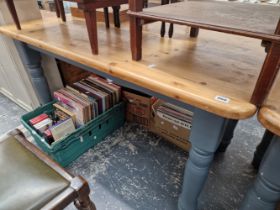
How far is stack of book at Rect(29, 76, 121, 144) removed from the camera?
3.83ft

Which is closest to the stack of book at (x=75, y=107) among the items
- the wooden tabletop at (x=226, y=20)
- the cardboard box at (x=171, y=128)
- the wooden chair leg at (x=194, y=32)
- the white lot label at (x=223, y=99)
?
the cardboard box at (x=171, y=128)

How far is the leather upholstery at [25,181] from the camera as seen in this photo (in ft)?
1.94

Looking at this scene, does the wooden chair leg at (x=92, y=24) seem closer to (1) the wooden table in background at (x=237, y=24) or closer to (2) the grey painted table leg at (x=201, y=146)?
(1) the wooden table in background at (x=237, y=24)

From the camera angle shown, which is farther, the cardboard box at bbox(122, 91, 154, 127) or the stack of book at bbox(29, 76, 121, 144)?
the cardboard box at bbox(122, 91, 154, 127)

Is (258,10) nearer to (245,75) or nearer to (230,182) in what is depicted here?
(245,75)

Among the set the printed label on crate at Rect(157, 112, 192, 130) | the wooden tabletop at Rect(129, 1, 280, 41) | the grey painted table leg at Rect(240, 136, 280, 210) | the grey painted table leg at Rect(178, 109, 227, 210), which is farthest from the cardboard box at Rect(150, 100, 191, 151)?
the wooden tabletop at Rect(129, 1, 280, 41)

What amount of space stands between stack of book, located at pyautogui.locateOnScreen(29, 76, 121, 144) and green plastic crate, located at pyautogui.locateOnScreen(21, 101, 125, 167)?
35 millimetres

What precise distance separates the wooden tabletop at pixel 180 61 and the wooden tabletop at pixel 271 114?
28 millimetres

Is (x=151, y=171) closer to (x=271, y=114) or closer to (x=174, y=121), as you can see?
(x=174, y=121)

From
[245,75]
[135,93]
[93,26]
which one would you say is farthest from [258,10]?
[135,93]

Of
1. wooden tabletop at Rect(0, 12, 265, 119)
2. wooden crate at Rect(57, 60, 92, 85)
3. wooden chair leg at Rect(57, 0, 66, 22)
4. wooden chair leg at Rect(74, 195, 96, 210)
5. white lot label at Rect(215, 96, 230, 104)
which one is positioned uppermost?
wooden chair leg at Rect(57, 0, 66, 22)

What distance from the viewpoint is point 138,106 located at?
143 cm

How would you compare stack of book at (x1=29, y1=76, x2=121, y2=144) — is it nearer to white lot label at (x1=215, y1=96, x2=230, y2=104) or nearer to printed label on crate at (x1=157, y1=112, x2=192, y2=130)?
printed label on crate at (x1=157, y1=112, x2=192, y2=130)

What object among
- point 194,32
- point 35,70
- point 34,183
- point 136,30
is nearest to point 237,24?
point 136,30
